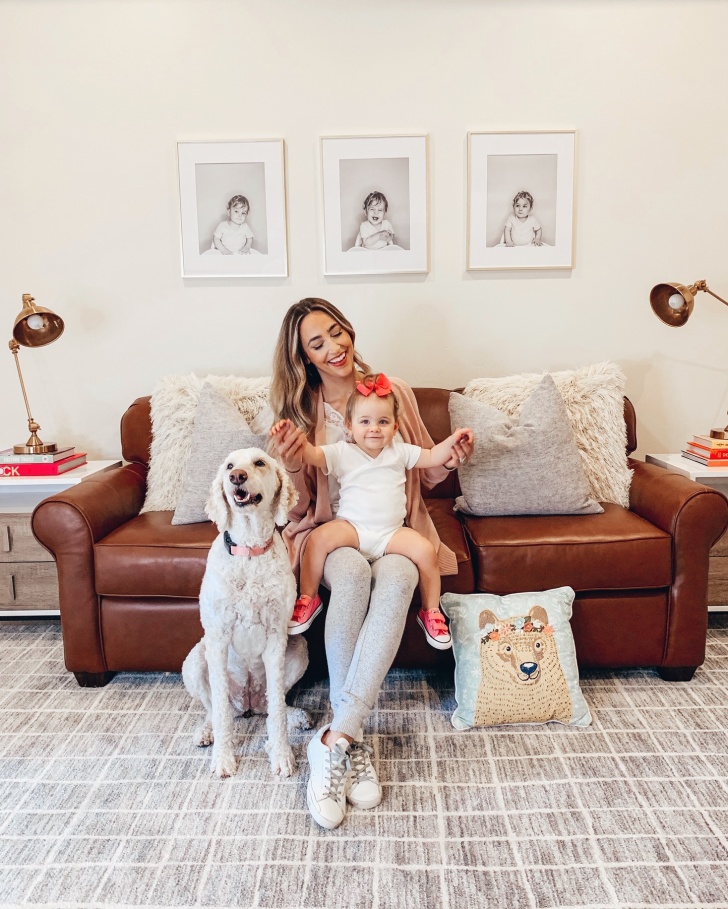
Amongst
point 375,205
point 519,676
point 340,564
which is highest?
point 375,205

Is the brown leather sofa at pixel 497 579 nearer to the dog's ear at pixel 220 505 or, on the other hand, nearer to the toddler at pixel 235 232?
the dog's ear at pixel 220 505

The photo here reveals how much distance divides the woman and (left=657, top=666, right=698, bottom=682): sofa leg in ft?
2.72

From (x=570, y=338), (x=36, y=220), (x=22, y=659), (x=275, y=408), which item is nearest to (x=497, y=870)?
(x=275, y=408)

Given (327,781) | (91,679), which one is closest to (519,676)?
(327,781)

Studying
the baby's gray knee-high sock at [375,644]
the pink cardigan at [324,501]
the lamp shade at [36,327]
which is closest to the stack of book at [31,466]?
the lamp shade at [36,327]

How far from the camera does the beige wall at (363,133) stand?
3.01m

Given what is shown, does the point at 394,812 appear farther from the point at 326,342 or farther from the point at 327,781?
the point at 326,342

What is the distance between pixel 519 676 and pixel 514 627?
0.47 feet

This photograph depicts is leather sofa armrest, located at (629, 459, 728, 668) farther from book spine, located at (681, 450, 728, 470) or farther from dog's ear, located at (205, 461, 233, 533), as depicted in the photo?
dog's ear, located at (205, 461, 233, 533)

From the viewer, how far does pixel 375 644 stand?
1.94 metres

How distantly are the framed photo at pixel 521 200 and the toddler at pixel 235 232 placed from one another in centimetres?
98

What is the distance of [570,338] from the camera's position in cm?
321

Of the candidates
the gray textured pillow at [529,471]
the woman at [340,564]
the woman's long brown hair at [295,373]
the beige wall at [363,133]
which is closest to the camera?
the woman at [340,564]

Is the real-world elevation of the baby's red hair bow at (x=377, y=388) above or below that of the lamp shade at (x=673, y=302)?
below
